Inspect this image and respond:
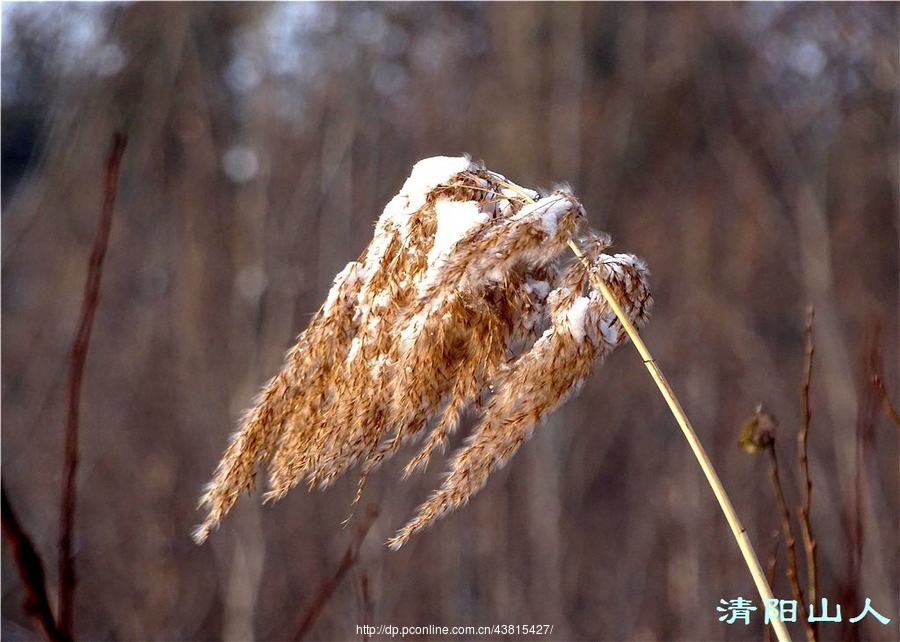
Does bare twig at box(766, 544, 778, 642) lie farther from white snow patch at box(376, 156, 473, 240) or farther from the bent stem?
white snow patch at box(376, 156, 473, 240)

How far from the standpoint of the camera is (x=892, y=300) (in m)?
6.00

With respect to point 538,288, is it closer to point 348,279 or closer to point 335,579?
point 348,279

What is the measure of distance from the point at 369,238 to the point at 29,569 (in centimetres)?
496

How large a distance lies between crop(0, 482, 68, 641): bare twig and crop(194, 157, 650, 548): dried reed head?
183 millimetres

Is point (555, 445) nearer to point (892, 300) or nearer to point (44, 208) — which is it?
point (892, 300)

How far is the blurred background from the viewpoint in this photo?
5234mm

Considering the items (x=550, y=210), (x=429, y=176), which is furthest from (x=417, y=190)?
(x=550, y=210)

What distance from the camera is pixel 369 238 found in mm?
5457

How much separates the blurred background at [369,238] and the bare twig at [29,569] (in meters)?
4.41

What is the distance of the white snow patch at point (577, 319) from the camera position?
765mm

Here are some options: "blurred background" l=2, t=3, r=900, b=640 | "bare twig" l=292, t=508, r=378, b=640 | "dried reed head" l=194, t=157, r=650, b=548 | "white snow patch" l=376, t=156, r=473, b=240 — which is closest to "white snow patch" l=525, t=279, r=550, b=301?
"dried reed head" l=194, t=157, r=650, b=548

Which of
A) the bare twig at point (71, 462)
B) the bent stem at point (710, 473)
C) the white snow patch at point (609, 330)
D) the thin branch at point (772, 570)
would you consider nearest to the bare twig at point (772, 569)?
the thin branch at point (772, 570)

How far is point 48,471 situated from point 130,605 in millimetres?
1182

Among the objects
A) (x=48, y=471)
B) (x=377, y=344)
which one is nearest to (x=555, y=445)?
(x=48, y=471)
